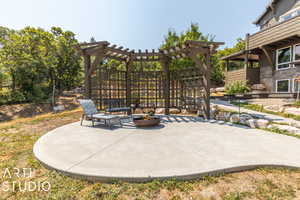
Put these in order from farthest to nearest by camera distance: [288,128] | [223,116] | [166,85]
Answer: [166,85] → [223,116] → [288,128]

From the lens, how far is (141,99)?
756 cm

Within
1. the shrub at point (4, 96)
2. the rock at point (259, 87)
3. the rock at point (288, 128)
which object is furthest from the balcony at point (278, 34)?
the shrub at point (4, 96)

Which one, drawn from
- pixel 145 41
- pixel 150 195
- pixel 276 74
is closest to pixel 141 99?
pixel 150 195

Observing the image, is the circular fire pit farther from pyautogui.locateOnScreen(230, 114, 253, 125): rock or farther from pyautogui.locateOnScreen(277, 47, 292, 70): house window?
pyautogui.locateOnScreen(277, 47, 292, 70): house window

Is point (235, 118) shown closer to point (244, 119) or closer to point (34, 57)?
point (244, 119)

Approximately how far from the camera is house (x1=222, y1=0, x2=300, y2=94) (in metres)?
8.35

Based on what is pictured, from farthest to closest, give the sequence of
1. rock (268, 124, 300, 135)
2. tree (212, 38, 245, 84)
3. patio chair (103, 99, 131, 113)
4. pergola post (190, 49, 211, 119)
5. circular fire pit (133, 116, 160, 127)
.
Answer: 1. tree (212, 38, 245, 84)
2. patio chair (103, 99, 131, 113)
3. pergola post (190, 49, 211, 119)
4. circular fire pit (133, 116, 160, 127)
5. rock (268, 124, 300, 135)

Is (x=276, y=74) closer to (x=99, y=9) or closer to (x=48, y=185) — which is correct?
(x=99, y=9)

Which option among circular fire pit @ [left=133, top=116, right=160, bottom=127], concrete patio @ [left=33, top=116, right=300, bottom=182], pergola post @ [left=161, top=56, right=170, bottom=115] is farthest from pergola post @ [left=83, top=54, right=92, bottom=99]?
pergola post @ [left=161, top=56, right=170, bottom=115]

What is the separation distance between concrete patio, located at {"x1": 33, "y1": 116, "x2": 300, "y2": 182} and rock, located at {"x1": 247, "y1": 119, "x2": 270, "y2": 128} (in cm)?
60

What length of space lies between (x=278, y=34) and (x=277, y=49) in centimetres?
127

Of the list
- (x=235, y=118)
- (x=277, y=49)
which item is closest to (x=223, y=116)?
(x=235, y=118)

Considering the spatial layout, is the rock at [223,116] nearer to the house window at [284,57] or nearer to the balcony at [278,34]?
the balcony at [278,34]

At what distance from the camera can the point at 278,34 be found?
8.75 meters
